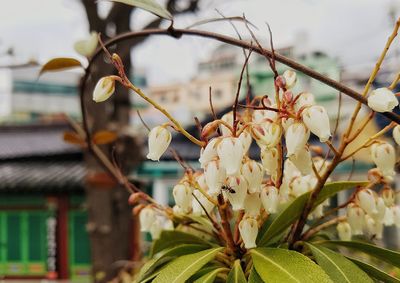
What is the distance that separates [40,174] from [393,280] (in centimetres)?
690

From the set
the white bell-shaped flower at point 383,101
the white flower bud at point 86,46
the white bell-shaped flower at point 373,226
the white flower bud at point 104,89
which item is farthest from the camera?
the white flower bud at point 86,46

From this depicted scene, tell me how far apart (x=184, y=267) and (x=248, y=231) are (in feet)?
0.28

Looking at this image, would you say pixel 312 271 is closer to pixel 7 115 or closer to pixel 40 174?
pixel 40 174

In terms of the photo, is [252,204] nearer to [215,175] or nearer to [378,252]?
[215,175]

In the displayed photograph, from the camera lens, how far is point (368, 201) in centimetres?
65

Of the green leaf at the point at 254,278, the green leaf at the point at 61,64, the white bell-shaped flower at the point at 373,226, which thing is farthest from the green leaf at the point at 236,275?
the green leaf at the point at 61,64

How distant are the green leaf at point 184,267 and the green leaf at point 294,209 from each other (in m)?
0.07

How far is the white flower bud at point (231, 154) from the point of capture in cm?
49

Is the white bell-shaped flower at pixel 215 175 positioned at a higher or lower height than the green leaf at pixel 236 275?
higher

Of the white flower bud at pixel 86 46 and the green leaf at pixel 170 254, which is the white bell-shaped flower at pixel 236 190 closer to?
the green leaf at pixel 170 254

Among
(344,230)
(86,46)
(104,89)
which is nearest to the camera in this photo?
(104,89)

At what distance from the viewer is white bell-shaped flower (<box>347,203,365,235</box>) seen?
0.68 m

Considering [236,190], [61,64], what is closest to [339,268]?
[236,190]

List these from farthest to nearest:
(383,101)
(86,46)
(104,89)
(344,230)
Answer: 1. (86,46)
2. (344,230)
3. (104,89)
4. (383,101)
